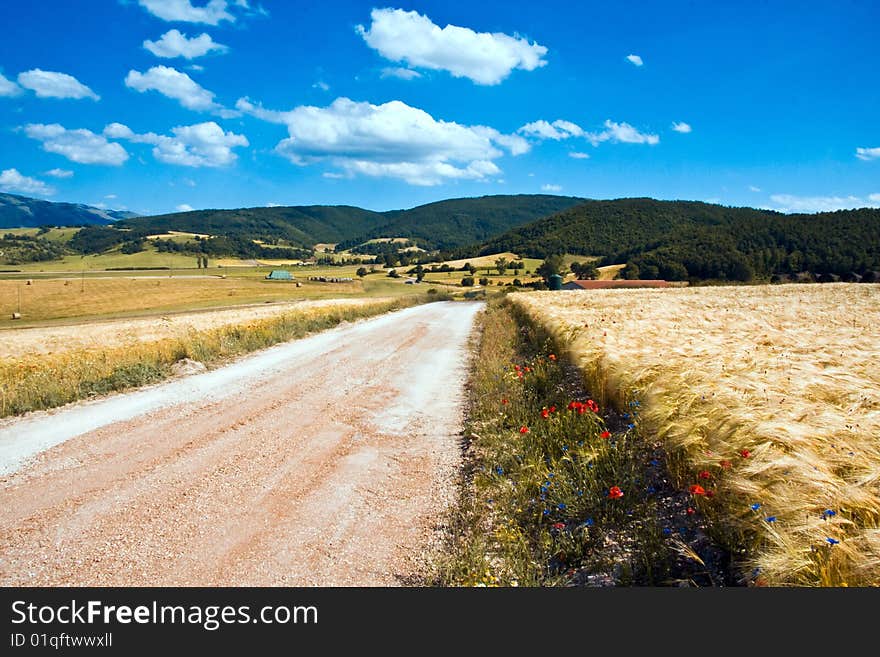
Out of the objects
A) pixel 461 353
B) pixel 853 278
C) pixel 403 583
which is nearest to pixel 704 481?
pixel 403 583

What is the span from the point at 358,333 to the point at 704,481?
19449 mm

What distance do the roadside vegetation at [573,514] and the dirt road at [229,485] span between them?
→ 1.64 ft

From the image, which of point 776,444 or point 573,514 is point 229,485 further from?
point 776,444

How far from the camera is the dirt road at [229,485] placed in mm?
4285

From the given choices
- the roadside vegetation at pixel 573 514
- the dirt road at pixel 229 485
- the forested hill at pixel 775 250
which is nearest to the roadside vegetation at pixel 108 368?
the dirt road at pixel 229 485

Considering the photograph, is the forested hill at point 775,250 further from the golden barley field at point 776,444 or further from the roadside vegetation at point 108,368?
the roadside vegetation at point 108,368

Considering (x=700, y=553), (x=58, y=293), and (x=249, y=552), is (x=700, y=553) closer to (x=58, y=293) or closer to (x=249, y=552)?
(x=249, y=552)

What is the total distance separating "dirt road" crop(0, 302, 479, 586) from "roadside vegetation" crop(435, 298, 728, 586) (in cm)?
50

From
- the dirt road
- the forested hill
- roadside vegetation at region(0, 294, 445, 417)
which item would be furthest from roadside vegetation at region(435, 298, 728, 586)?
the forested hill

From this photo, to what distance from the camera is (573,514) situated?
4.73 metres

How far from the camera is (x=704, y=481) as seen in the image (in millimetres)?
3854

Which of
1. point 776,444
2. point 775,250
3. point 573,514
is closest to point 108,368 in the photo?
point 573,514

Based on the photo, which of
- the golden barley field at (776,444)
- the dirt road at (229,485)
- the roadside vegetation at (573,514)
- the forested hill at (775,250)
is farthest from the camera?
the forested hill at (775,250)

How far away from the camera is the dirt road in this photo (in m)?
4.29
